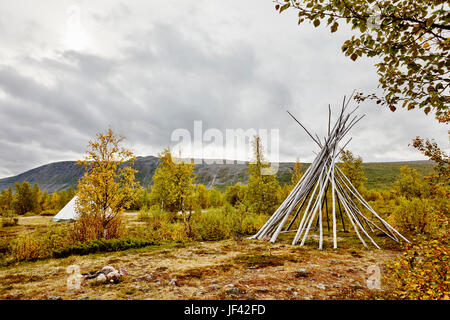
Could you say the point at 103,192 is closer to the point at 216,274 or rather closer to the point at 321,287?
the point at 216,274

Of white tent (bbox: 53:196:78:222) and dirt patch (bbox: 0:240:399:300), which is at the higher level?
dirt patch (bbox: 0:240:399:300)

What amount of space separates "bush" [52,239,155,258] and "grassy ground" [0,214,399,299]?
19.0 inches

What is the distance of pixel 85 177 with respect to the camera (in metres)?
7.95

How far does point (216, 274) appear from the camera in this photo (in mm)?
4145

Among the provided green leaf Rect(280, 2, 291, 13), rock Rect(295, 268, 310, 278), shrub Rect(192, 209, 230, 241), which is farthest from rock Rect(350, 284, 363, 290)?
shrub Rect(192, 209, 230, 241)

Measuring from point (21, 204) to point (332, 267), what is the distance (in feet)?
→ 154

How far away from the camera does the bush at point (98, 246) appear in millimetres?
6191

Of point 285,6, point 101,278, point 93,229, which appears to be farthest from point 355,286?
point 93,229

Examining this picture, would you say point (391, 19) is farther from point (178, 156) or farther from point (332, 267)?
point (178, 156)

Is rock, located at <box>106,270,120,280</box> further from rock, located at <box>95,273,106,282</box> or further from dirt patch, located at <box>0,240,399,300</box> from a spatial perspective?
dirt patch, located at <box>0,240,399,300</box>

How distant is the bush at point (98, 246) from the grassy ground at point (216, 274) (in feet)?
1.58

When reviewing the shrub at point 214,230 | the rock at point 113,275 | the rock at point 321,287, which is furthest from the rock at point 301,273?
the shrub at point 214,230

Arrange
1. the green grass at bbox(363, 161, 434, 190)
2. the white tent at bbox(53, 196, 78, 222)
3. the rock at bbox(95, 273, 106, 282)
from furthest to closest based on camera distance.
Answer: the green grass at bbox(363, 161, 434, 190) < the white tent at bbox(53, 196, 78, 222) < the rock at bbox(95, 273, 106, 282)

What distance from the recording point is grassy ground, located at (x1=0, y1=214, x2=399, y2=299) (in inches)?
127
